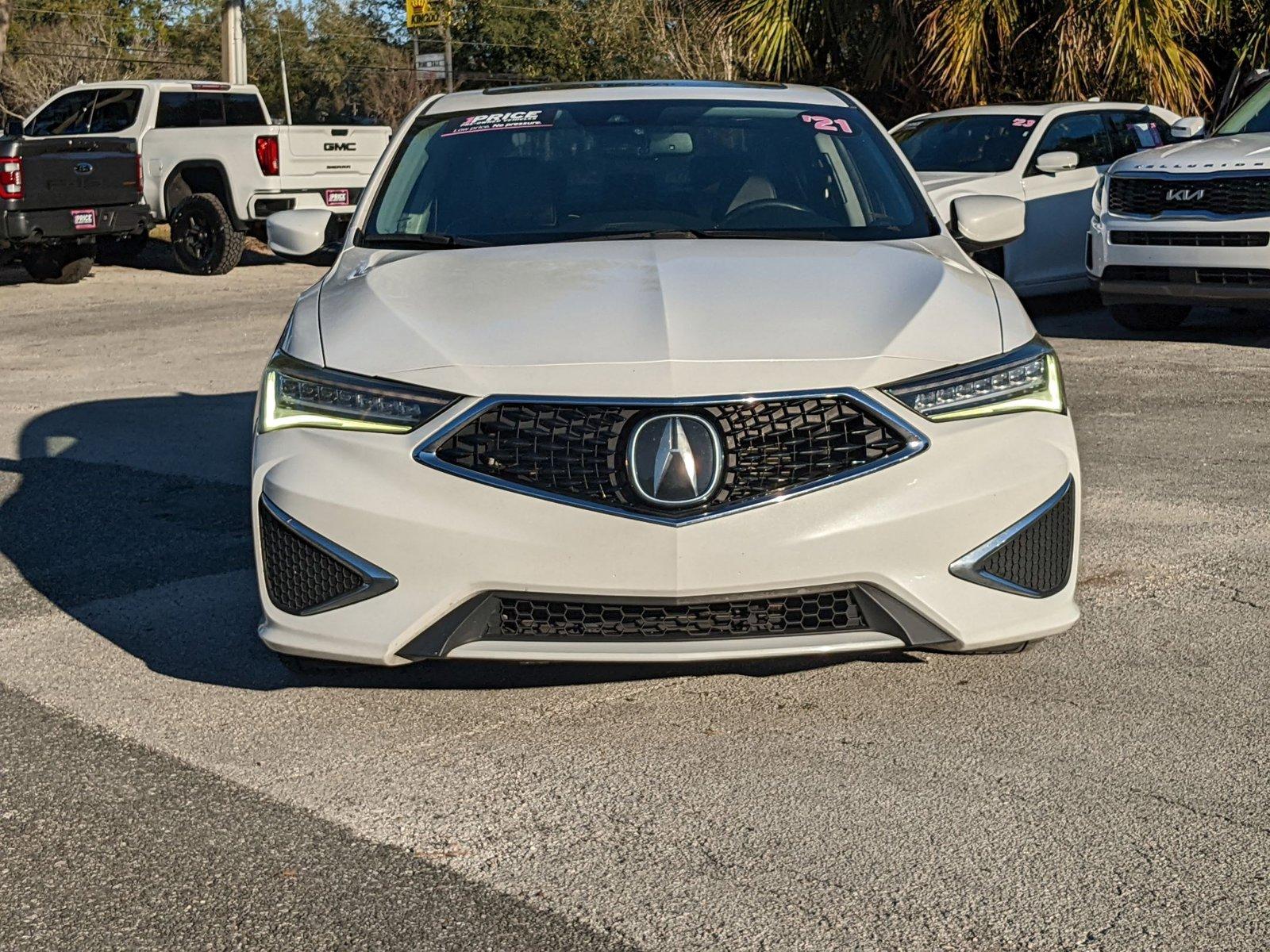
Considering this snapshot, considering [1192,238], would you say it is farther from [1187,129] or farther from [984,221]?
[984,221]

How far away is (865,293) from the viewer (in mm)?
4117

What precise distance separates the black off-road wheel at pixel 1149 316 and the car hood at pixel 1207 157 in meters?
1.07

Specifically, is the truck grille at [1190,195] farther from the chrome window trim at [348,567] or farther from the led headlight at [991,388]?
the chrome window trim at [348,567]

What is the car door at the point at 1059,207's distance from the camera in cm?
1203

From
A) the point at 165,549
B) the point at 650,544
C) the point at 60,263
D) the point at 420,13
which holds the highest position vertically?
the point at 420,13

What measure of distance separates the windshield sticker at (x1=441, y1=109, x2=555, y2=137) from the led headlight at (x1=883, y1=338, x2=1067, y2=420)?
207 cm

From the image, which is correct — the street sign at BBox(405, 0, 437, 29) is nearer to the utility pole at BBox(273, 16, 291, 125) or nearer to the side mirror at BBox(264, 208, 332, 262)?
the utility pole at BBox(273, 16, 291, 125)

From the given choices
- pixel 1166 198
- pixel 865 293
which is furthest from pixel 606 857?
pixel 1166 198

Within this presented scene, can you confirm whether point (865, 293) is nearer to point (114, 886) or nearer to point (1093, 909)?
point (1093, 909)

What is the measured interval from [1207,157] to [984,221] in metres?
5.84

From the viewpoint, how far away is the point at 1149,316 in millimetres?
11492

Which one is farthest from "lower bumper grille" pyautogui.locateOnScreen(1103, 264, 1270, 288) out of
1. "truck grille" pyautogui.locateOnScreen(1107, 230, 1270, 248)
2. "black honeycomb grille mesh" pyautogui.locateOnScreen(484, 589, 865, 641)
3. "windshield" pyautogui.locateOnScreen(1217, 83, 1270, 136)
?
"black honeycomb grille mesh" pyautogui.locateOnScreen(484, 589, 865, 641)

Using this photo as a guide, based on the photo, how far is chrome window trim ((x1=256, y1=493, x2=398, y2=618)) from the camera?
12.1ft

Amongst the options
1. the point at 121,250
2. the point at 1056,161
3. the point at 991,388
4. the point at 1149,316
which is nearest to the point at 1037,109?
the point at 1056,161
